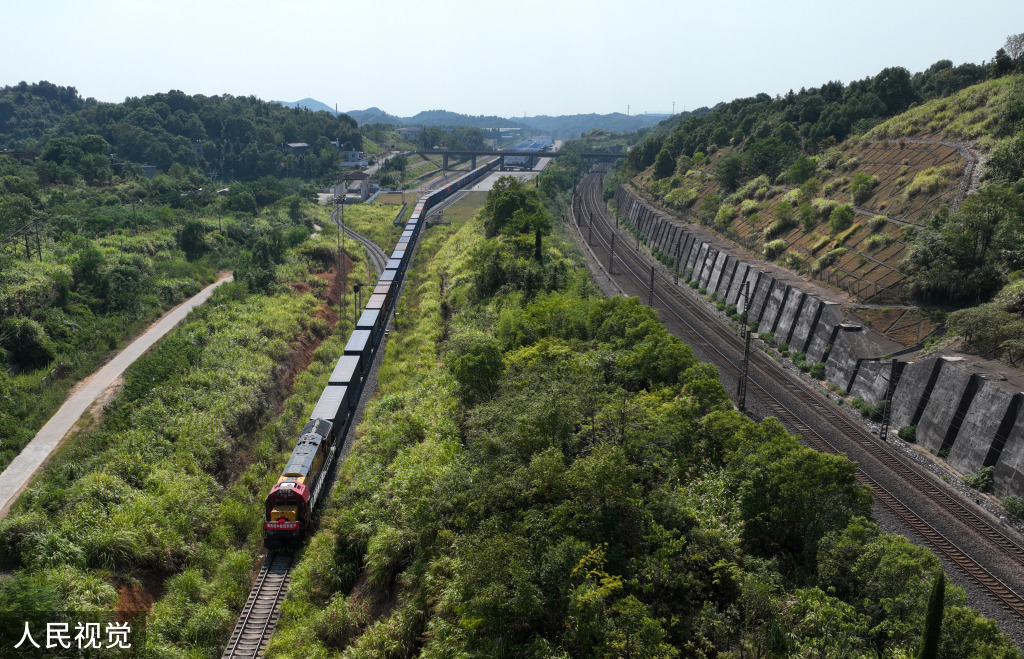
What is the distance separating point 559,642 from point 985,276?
133 feet

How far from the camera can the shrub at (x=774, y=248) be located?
63969 millimetres

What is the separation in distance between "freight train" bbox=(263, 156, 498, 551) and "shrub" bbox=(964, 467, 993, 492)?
105ft

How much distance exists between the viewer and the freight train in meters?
29.0

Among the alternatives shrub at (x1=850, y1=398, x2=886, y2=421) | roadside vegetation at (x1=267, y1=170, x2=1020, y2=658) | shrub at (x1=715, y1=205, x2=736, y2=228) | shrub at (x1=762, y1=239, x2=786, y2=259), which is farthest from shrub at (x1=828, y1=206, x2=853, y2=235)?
roadside vegetation at (x1=267, y1=170, x2=1020, y2=658)

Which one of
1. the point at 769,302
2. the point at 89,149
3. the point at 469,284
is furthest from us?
the point at 89,149

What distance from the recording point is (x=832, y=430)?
3650 centimetres

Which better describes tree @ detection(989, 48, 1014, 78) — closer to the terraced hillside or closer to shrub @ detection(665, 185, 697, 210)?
the terraced hillside

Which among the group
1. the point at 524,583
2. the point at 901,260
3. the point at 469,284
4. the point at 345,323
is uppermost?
the point at 901,260

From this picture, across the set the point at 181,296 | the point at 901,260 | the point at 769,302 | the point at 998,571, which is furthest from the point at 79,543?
the point at 901,260

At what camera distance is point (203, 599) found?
26406 millimetres

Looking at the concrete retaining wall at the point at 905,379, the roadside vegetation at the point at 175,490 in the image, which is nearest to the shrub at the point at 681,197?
the concrete retaining wall at the point at 905,379

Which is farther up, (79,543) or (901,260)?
(901,260)

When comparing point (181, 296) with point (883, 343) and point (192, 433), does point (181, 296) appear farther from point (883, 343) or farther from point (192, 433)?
point (883, 343)

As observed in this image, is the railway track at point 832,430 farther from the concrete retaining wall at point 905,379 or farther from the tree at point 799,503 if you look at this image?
the tree at point 799,503
